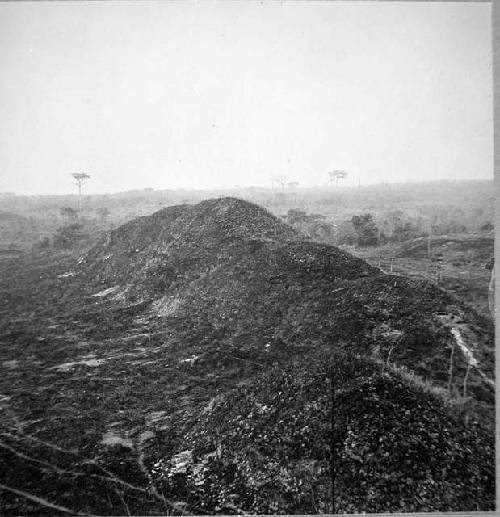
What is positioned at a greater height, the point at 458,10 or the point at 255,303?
the point at 458,10

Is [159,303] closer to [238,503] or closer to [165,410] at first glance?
[165,410]

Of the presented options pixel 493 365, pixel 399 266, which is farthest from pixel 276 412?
pixel 399 266

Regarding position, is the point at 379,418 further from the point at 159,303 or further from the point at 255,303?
the point at 159,303

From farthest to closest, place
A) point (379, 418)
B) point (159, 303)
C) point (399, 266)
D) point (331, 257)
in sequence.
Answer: point (399, 266) → point (159, 303) → point (331, 257) → point (379, 418)

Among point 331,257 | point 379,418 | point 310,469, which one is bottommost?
point 310,469

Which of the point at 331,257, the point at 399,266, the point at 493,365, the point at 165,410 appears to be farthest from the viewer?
the point at 399,266

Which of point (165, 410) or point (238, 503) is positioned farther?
point (165, 410)
